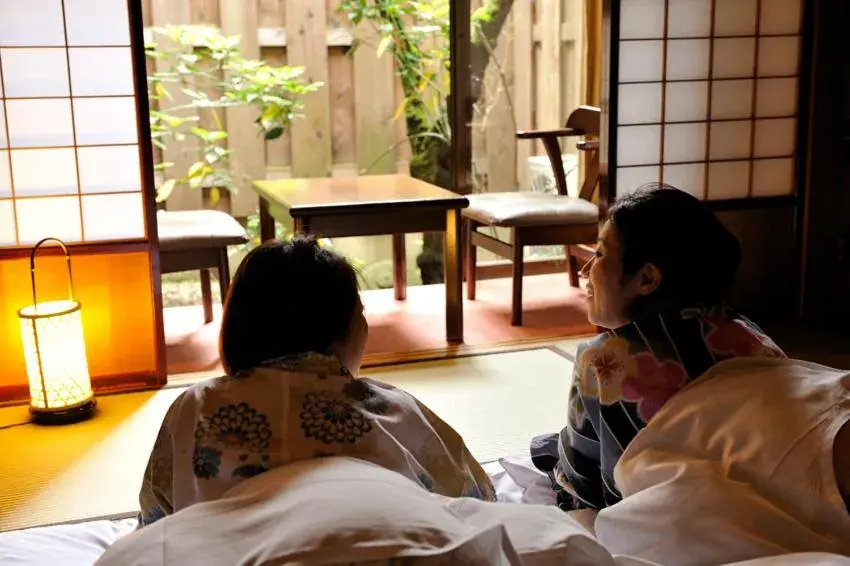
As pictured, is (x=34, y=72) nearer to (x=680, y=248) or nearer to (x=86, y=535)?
(x=86, y=535)

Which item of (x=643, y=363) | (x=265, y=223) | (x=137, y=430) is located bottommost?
(x=137, y=430)

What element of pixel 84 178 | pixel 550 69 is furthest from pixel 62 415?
pixel 550 69

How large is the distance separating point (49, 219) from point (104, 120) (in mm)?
392

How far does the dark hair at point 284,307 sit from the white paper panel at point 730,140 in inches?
122

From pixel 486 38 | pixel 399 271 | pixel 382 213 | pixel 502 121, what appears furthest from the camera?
pixel 502 121

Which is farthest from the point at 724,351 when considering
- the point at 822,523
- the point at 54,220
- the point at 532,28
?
the point at 532,28

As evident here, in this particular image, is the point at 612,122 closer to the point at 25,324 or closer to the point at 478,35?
the point at 478,35

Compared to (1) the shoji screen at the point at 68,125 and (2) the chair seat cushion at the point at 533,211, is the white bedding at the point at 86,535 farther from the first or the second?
(2) the chair seat cushion at the point at 533,211

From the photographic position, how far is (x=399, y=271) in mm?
4734

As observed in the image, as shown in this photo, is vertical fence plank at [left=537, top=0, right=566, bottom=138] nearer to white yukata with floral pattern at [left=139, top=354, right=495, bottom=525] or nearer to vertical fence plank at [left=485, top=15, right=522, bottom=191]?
vertical fence plank at [left=485, top=15, right=522, bottom=191]

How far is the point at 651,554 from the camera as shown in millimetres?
1429

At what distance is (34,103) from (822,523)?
9.33 ft

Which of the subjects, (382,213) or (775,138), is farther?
(775,138)

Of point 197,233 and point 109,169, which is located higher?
point 109,169
